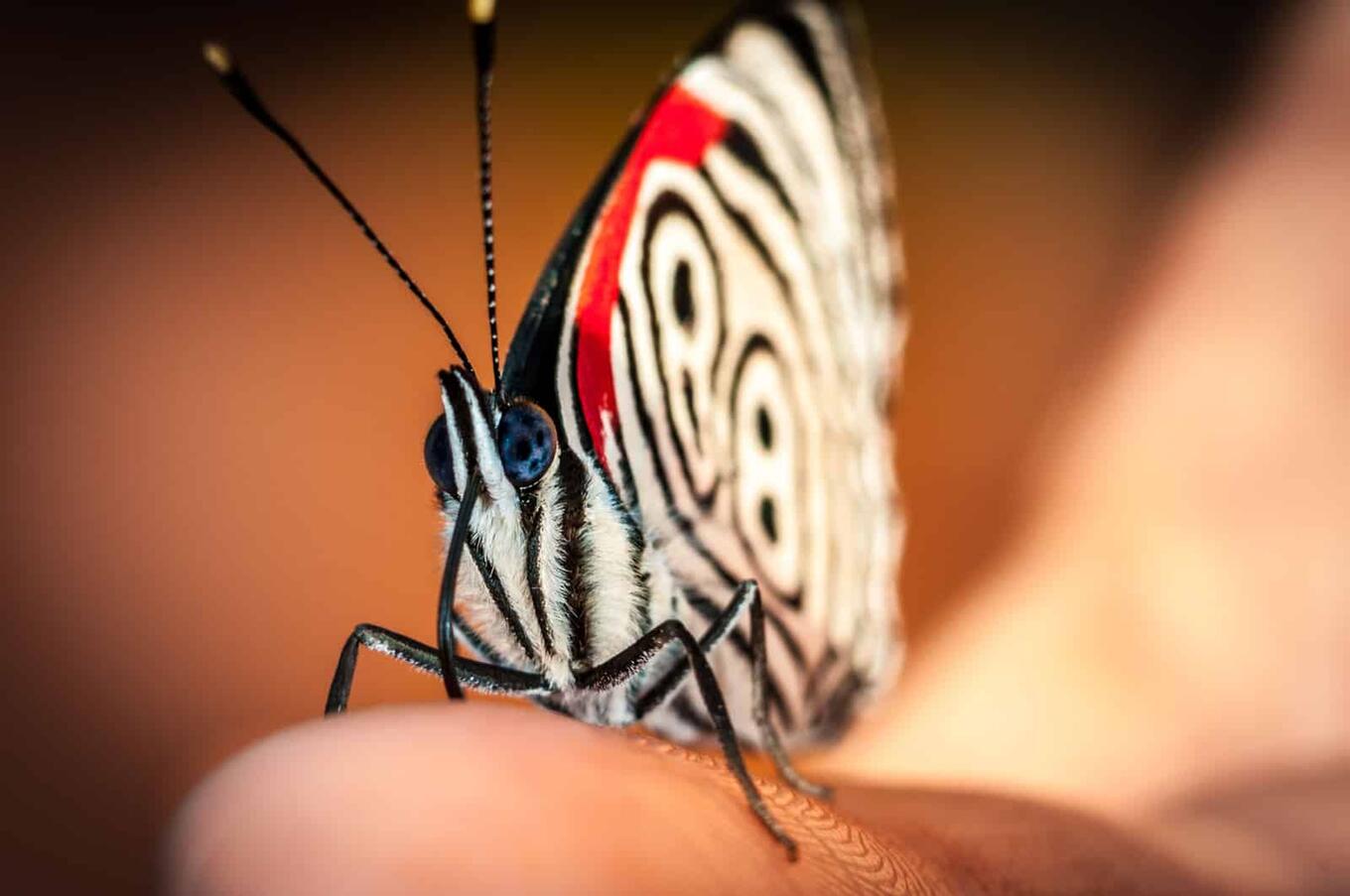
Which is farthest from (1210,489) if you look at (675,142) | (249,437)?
(249,437)

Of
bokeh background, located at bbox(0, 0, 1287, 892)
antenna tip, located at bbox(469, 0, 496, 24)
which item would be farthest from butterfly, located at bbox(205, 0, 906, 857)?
bokeh background, located at bbox(0, 0, 1287, 892)

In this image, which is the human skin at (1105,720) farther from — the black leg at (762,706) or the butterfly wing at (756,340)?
the butterfly wing at (756,340)

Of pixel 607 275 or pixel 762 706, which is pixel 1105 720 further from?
pixel 607 275

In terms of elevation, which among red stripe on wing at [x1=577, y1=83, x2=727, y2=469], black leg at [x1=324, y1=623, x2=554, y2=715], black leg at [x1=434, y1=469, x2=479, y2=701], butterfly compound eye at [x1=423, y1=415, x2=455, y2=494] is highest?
red stripe on wing at [x1=577, y1=83, x2=727, y2=469]

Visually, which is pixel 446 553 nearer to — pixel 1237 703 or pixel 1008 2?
pixel 1237 703

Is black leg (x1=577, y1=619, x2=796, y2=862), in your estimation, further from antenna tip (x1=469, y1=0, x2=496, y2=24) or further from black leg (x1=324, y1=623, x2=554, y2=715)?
antenna tip (x1=469, y1=0, x2=496, y2=24)

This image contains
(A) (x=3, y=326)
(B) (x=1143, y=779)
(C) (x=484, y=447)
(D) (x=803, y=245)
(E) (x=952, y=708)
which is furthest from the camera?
(A) (x=3, y=326)
